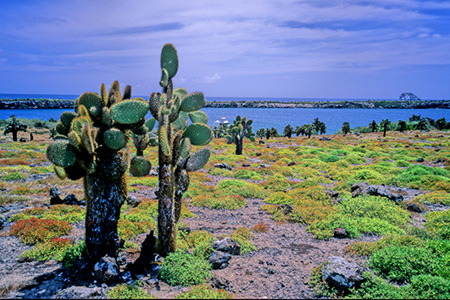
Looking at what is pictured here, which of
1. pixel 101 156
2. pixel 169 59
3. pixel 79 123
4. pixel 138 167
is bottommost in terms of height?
pixel 138 167

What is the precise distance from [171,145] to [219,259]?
11.8 feet

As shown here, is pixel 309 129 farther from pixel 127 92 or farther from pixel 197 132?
pixel 127 92

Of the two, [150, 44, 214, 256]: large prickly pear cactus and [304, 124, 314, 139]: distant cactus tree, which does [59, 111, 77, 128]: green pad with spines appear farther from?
[304, 124, 314, 139]: distant cactus tree

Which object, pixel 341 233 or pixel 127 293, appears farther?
pixel 341 233

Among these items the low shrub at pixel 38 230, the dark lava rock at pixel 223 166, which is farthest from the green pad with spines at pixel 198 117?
the dark lava rock at pixel 223 166

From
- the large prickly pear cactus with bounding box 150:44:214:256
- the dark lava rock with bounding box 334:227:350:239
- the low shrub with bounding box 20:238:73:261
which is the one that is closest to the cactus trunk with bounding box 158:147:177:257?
the large prickly pear cactus with bounding box 150:44:214:256

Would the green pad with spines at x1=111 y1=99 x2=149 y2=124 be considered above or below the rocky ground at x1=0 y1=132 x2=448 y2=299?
above

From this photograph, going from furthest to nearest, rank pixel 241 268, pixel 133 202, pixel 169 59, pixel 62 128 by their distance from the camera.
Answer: pixel 133 202, pixel 62 128, pixel 169 59, pixel 241 268

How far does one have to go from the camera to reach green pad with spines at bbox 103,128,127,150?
733cm

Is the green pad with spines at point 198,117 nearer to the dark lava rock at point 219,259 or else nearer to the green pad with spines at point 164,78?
the green pad with spines at point 164,78

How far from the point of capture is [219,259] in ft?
26.2

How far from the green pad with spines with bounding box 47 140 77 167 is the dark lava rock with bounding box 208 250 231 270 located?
464 cm

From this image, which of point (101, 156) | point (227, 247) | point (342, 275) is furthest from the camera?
point (227, 247)

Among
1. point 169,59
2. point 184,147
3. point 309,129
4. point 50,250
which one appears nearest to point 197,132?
point 184,147
